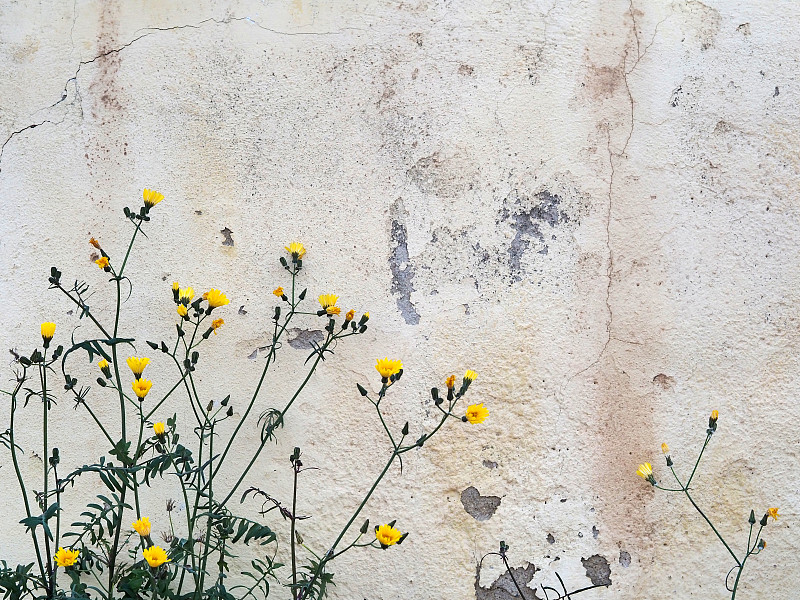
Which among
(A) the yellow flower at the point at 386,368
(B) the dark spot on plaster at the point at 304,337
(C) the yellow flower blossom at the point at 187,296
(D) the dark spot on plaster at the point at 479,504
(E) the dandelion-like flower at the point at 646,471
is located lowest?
(D) the dark spot on plaster at the point at 479,504

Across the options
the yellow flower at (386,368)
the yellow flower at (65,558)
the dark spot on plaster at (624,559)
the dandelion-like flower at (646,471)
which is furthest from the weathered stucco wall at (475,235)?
the yellow flower at (65,558)

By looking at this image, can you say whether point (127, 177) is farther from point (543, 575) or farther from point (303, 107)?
point (543, 575)

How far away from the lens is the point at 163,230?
2.23 m

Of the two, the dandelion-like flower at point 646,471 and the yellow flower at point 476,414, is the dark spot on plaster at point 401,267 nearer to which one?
the yellow flower at point 476,414

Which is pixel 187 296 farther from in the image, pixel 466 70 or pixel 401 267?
pixel 466 70

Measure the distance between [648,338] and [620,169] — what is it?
19.1 inches

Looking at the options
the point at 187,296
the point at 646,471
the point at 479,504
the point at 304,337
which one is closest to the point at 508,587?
the point at 479,504

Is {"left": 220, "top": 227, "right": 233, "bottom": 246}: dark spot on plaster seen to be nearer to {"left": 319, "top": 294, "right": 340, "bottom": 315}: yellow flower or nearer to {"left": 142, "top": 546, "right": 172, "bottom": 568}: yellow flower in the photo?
{"left": 319, "top": 294, "right": 340, "bottom": 315}: yellow flower

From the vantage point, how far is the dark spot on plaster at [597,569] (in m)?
1.94

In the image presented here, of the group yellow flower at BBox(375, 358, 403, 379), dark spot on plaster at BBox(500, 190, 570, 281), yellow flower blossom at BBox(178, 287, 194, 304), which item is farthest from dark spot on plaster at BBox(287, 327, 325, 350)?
dark spot on plaster at BBox(500, 190, 570, 281)

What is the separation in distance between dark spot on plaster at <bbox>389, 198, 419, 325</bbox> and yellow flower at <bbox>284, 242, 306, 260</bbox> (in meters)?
0.25

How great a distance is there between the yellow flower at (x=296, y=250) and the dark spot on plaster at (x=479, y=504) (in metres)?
0.80

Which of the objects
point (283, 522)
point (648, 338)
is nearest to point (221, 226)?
point (283, 522)

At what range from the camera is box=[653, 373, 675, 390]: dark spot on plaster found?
2012mm
